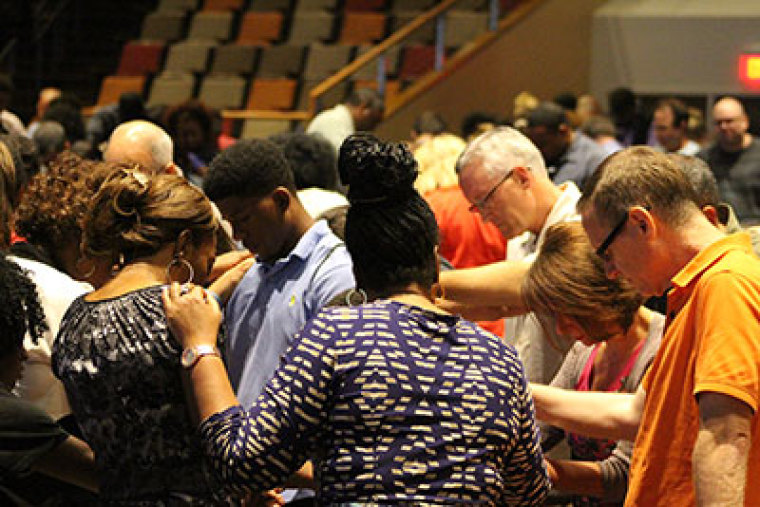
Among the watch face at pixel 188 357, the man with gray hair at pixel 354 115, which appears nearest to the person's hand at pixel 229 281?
the watch face at pixel 188 357

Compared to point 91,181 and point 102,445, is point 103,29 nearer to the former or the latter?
point 91,181

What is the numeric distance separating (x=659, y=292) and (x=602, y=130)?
7.23m

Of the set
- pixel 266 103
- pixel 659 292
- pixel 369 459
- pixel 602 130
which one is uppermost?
pixel 659 292

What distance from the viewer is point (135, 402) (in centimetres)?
272

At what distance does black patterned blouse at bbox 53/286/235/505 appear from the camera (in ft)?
8.86

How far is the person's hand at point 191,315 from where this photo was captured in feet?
8.61

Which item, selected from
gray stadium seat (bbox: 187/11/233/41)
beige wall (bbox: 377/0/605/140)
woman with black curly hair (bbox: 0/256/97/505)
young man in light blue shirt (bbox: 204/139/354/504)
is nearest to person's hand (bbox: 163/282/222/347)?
woman with black curly hair (bbox: 0/256/97/505)

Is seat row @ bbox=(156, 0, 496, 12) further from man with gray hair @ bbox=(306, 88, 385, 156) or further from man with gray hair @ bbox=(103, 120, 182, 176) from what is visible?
man with gray hair @ bbox=(103, 120, 182, 176)

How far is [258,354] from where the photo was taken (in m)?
3.63

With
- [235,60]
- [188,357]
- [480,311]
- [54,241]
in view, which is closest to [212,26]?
[235,60]

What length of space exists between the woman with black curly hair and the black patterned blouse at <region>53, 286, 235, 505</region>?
0.06 m

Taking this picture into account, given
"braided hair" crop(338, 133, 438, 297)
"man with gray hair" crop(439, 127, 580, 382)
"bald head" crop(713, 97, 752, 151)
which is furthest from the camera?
"bald head" crop(713, 97, 752, 151)

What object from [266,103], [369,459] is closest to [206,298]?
[369,459]

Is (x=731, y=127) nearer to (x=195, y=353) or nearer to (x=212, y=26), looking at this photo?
(x=195, y=353)
